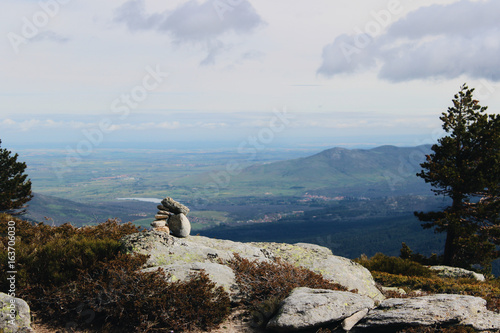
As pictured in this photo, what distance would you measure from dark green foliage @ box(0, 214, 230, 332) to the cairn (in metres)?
4.81

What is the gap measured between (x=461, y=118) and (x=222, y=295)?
98.4 ft

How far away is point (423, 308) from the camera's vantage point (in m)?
8.32

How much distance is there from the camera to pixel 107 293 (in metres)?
8.84

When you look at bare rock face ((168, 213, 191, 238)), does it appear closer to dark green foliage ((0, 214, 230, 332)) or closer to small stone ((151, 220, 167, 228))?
small stone ((151, 220, 167, 228))

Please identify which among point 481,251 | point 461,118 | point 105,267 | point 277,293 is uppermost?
point 461,118

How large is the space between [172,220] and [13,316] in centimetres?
811

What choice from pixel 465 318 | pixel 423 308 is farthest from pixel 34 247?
pixel 465 318

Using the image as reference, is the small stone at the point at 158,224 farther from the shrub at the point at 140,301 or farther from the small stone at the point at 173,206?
the shrub at the point at 140,301

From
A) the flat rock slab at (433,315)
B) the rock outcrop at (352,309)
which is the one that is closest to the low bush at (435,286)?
the flat rock slab at (433,315)

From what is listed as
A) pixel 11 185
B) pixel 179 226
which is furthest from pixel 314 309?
pixel 11 185

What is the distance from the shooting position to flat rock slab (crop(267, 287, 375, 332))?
26.7ft

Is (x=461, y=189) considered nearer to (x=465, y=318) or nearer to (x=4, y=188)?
(x=465, y=318)

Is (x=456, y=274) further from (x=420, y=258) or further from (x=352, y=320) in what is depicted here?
(x=352, y=320)

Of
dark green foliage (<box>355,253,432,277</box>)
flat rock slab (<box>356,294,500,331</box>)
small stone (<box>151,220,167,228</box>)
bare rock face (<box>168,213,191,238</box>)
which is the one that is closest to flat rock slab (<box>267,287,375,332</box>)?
flat rock slab (<box>356,294,500,331</box>)
